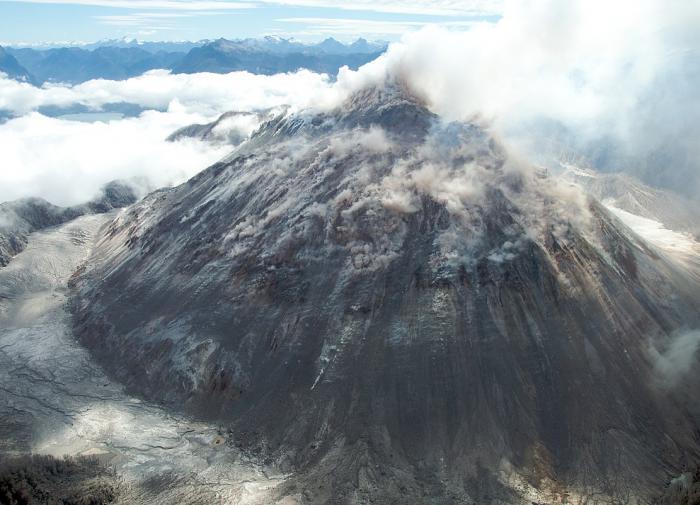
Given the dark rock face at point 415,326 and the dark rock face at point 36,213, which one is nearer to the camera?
the dark rock face at point 415,326

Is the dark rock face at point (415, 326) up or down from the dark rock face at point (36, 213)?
up

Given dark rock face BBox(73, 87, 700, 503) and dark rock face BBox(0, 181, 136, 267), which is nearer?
dark rock face BBox(73, 87, 700, 503)

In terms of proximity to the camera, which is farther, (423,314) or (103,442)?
(423,314)

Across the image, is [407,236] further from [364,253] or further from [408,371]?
[408,371]

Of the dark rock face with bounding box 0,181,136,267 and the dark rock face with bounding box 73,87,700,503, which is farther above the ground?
the dark rock face with bounding box 73,87,700,503

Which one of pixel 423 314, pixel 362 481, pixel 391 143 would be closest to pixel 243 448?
pixel 362 481
